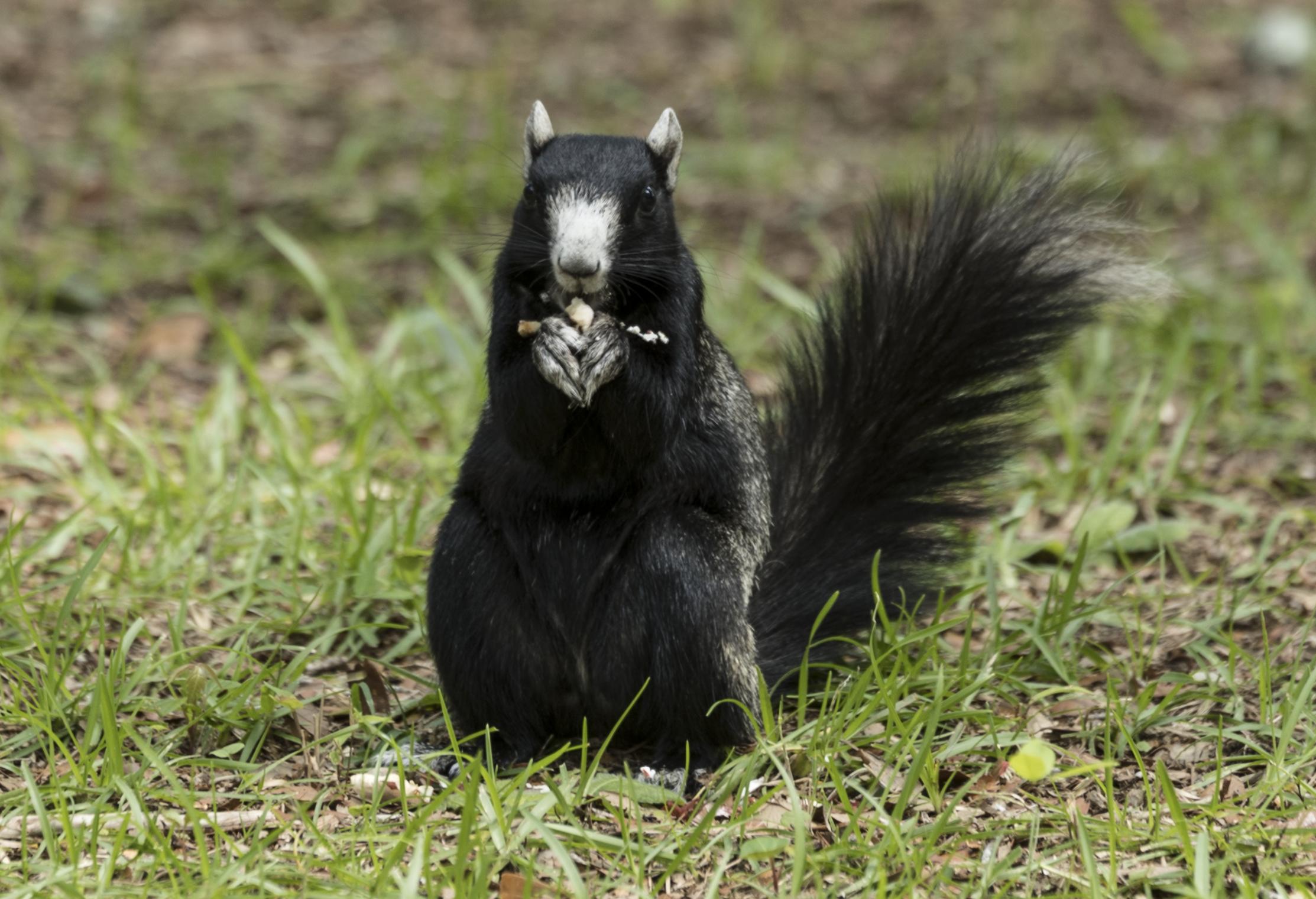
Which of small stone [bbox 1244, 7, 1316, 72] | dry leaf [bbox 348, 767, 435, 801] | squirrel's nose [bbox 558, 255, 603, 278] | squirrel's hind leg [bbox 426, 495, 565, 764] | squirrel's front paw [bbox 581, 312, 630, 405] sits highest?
small stone [bbox 1244, 7, 1316, 72]

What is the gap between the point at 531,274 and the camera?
2.83 metres

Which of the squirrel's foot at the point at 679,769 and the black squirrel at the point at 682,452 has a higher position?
the black squirrel at the point at 682,452

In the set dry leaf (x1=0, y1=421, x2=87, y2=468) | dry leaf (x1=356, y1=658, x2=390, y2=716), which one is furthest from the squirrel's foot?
dry leaf (x1=0, y1=421, x2=87, y2=468)

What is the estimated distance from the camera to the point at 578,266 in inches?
103

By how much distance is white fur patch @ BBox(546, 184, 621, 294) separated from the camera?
8.59 ft

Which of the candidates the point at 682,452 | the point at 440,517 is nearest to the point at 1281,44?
the point at 440,517

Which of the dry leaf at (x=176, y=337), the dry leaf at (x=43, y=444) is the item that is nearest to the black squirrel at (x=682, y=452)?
the dry leaf at (x=43, y=444)

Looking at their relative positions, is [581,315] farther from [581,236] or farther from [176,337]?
[176,337]

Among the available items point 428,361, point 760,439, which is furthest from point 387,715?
point 428,361

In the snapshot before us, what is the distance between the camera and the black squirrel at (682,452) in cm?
277

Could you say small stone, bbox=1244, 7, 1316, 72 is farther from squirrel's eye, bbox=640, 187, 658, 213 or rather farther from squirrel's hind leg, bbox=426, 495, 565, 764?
squirrel's hind leg, bbox=426, 495, 565, 764

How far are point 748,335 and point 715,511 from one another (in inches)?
100

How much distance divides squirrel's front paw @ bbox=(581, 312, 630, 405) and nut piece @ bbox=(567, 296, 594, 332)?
0.03 feet

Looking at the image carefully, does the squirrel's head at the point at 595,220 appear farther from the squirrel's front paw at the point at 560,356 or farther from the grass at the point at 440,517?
the grass at the point at 440,517
